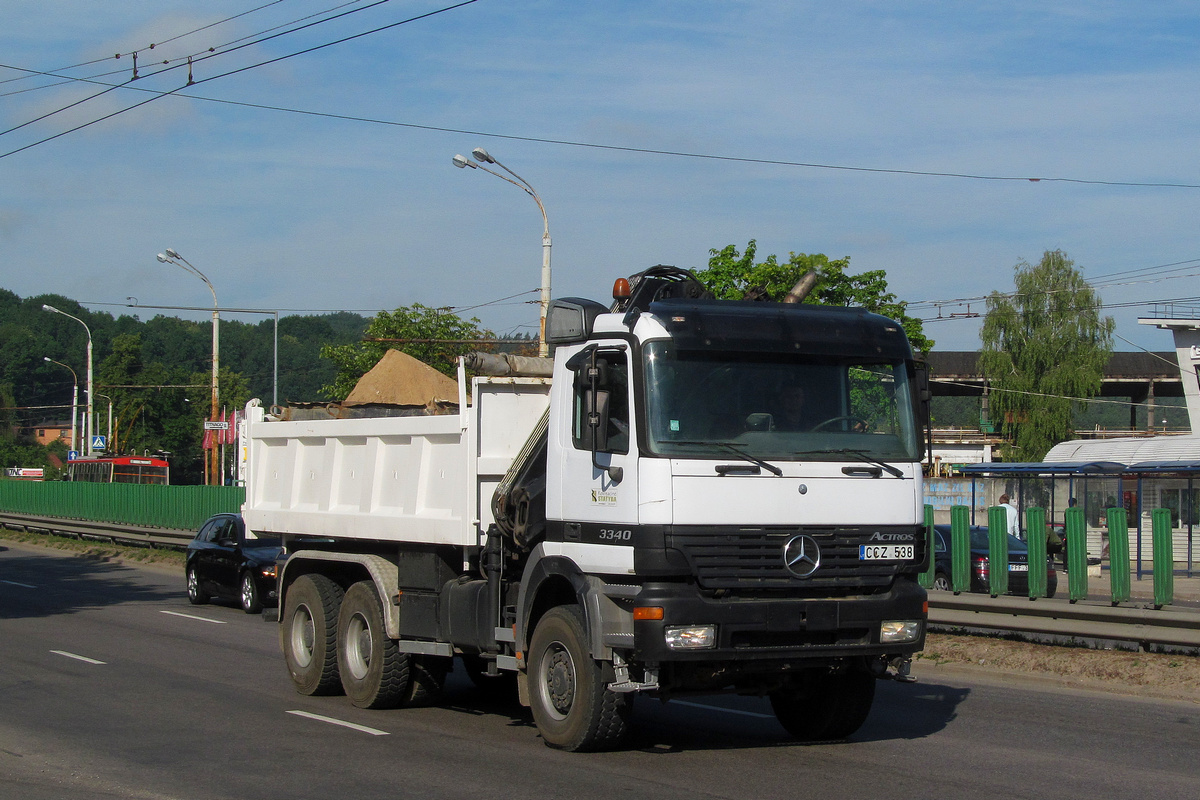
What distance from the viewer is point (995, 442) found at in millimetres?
72875

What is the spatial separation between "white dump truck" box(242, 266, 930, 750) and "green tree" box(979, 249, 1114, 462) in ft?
202

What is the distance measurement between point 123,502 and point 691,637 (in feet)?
118

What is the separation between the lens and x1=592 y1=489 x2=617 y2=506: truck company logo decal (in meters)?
7.70

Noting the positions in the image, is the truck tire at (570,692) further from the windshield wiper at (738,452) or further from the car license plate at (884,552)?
the car license plate at (884,552)

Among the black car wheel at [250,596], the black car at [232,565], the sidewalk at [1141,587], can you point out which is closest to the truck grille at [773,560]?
the sidewalk at [1141,587]

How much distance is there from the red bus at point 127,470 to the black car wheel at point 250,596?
118ft

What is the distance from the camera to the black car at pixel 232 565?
20.0 m

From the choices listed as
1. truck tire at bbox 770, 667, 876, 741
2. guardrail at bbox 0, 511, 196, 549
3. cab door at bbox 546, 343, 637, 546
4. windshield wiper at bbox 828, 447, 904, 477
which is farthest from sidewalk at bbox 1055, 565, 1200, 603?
guardrail at bbox 0, 511, 196, 549

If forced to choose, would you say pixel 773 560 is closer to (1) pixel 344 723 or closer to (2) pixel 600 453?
(2) pixel 600 453

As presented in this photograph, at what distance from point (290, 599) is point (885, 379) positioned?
6.27 metres

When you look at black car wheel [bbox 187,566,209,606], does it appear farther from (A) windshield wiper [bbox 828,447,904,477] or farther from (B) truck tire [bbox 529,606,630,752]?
(A) windshield wiper [bbox 828,447,904,477]

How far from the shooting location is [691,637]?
7.36m

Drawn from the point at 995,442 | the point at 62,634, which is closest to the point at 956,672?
the point at 62,634

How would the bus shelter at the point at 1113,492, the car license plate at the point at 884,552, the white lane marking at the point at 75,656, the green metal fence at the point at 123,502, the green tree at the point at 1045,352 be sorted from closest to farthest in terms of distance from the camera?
the car license plate at the point at 884,552, the white lane marking at the point at 75,656, the bus shelter at the point at 1113,492, the green metal fence at the point at 123,502, the green tree at the point at 1045,352
